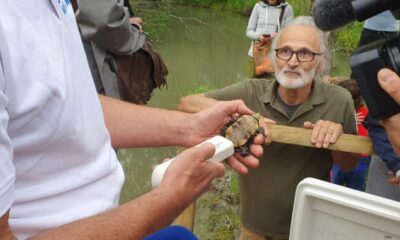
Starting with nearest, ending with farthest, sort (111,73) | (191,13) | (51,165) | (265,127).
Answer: (51,165) → (265,127) → (111,73) → (191,13)

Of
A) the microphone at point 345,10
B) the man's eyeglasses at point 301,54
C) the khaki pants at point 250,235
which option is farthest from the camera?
the man's eyeglasses at point 301,54

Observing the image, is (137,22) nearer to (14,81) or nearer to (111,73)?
(111,73)

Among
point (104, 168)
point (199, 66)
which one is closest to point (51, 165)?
point (104, 168)

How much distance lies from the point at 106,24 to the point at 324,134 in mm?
1267

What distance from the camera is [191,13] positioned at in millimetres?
13203

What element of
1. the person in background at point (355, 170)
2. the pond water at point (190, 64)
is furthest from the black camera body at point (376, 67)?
the pond water at point (190, 64)

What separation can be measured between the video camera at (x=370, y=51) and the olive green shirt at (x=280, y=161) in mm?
846

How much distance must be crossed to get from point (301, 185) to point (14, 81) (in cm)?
87

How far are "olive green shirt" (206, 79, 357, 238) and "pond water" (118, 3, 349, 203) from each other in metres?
2.26

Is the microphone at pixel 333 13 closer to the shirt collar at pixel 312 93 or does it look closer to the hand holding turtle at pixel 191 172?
the hand holding turtle at pixel 191 172

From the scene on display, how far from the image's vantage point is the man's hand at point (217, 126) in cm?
155

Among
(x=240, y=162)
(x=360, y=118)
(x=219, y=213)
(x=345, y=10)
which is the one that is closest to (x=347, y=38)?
(x=219, y=213)

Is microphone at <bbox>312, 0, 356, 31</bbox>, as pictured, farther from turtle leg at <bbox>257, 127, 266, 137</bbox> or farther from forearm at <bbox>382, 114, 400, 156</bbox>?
turtle leg at <bbox>257, 127, 266, 137</bbox>

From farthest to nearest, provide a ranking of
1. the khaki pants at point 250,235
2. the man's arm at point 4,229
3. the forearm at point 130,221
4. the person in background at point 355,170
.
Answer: the person in background at point 355,170, the khaki pants at point 250,235, the forearm at point 130,221, the man's arm at point 4,229
